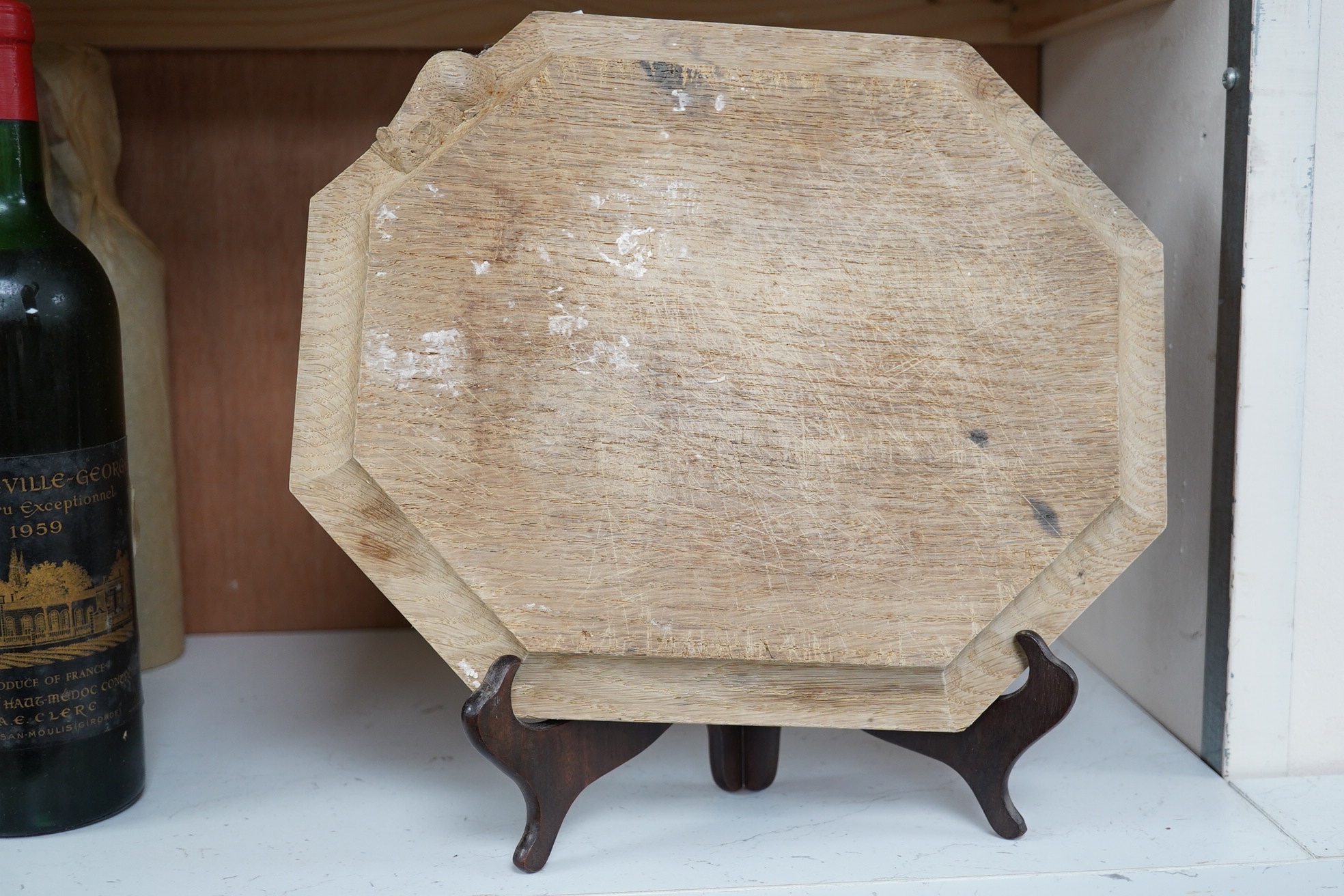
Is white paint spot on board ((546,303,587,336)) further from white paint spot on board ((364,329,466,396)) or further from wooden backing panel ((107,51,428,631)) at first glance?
wooden backing panel ((107,51,428,631))

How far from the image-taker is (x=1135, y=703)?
792 mm

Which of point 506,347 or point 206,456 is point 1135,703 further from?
point 206,456

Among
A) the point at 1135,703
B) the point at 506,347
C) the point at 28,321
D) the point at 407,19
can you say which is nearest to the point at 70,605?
the point at 28,321

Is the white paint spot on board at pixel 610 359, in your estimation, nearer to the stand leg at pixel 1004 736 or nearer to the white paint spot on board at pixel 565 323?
the white paint spot on board at pixel 565 323

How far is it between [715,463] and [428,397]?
0.15 metres

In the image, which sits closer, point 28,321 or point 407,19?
point 28,321

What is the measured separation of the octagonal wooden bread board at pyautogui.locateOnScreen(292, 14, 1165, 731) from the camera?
0.56 meters

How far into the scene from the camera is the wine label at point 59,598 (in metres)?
0.58

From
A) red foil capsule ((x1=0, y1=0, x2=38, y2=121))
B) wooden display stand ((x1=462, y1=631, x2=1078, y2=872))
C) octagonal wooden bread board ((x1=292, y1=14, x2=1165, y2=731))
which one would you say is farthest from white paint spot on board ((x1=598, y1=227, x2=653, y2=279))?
red foil capsule ((x1=0, y1=0, x2=38, y2=121))

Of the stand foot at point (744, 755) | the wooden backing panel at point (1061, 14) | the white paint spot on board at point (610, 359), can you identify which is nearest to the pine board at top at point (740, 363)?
the white paint spot on board at point (610, 359)

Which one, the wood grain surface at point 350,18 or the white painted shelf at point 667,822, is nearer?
the white painted shelf at point 667,822

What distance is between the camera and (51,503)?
582 mm

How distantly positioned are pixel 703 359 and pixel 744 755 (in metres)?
0.25

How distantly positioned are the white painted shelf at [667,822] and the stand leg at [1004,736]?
0.02 meters
